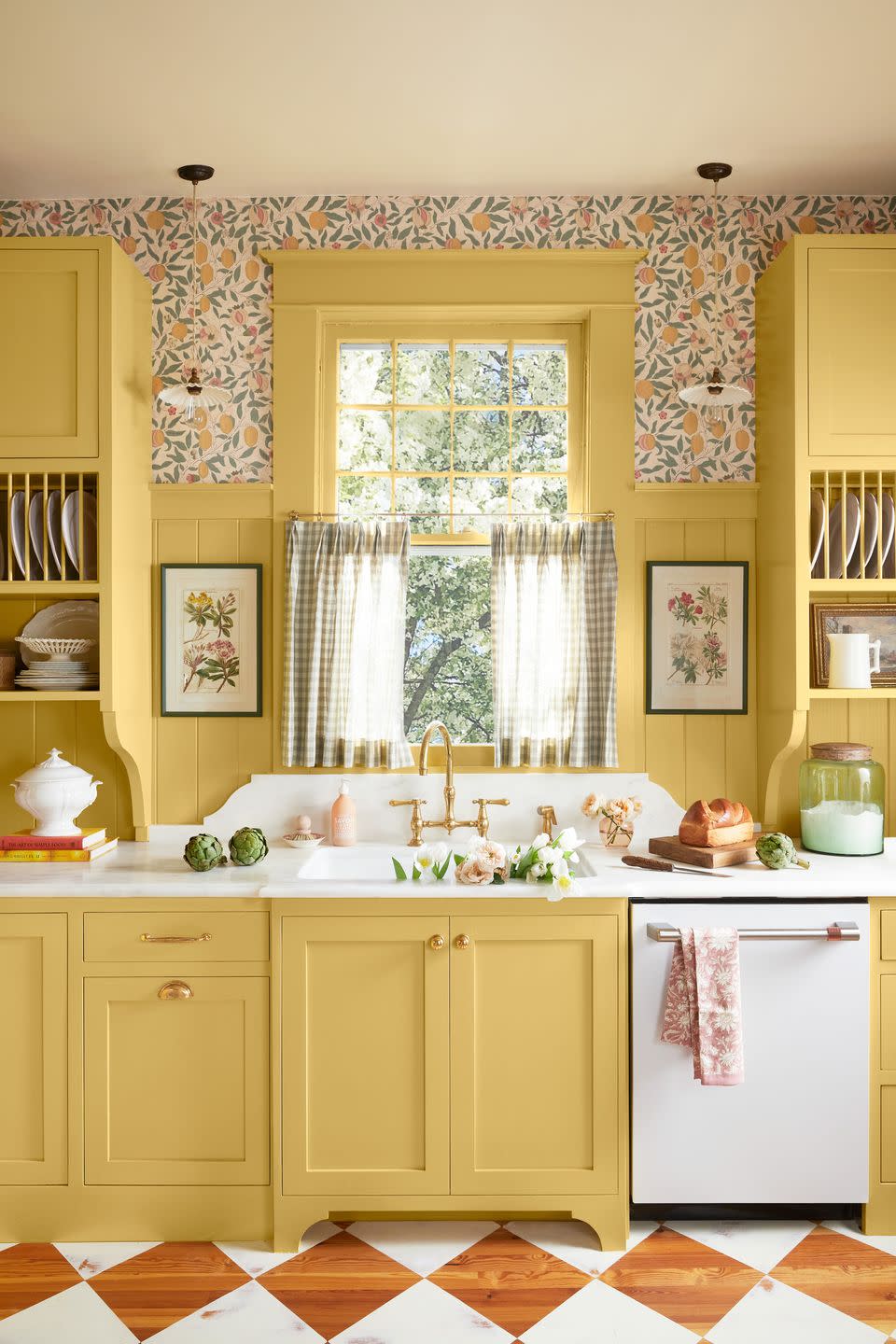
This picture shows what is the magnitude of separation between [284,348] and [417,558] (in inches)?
30.7

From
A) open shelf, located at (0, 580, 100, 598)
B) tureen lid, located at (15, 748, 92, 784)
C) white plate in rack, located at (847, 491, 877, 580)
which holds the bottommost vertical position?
tureen lid, located at (15, 748, 92, 784)

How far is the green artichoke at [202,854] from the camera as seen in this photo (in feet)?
8.77

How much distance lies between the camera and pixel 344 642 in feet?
10.3

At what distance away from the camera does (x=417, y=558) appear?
10.8 feet

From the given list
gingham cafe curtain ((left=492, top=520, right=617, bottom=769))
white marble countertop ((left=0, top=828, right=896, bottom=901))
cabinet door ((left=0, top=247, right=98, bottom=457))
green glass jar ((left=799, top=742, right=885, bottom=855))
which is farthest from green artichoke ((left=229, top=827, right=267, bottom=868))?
green glass jar ((left=799, top=742, right=885, bottom=855))

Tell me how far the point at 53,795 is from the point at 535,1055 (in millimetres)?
1509

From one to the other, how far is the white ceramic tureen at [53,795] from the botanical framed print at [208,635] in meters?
0.39

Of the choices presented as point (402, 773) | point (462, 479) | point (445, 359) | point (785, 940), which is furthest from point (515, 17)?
point (785, 940)

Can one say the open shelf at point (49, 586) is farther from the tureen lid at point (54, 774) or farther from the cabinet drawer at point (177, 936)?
the cabinet drawer at point (177, 936)

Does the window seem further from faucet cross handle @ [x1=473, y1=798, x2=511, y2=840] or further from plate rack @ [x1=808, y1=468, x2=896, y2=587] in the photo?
plate rack @ [x1=808, y1=468, x2=896, y2=587]

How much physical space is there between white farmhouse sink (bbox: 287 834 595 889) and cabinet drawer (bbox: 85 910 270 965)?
0.36 metres

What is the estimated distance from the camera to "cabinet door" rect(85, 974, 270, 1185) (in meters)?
2.57

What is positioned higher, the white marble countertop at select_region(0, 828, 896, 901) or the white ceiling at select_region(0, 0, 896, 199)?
the white ceiling at select_region(0, 0, 896, 199)

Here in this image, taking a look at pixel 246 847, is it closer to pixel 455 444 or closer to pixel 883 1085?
pixel 455 444
